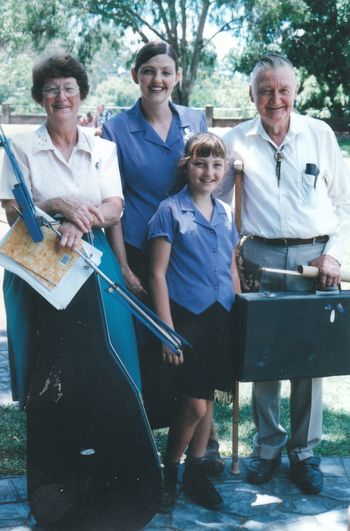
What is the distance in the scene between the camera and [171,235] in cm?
346

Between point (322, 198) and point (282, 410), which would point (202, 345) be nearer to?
point (322, 198)

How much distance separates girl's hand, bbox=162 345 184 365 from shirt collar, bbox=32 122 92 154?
959 mm

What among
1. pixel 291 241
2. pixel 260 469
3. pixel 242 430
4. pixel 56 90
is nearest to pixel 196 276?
pixel 291 241

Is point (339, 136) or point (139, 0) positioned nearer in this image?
point (339, 136)

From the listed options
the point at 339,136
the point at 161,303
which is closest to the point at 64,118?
the point at 161,303

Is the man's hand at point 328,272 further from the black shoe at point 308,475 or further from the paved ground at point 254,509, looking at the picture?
the paved ground at point 254,509

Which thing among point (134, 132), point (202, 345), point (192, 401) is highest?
point (134, 132)

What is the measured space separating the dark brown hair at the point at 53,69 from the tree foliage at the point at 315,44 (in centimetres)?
2723

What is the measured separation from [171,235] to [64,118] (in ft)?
2.31

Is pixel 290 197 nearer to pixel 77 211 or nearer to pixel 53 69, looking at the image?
pixel 77 211

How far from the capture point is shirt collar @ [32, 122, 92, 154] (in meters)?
3.24

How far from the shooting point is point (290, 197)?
3.71m

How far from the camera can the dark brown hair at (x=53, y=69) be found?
3.27 m

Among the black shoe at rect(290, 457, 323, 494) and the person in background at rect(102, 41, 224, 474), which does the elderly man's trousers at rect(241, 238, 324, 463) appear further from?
the person in background at rect(102, 41, 224, 474)
